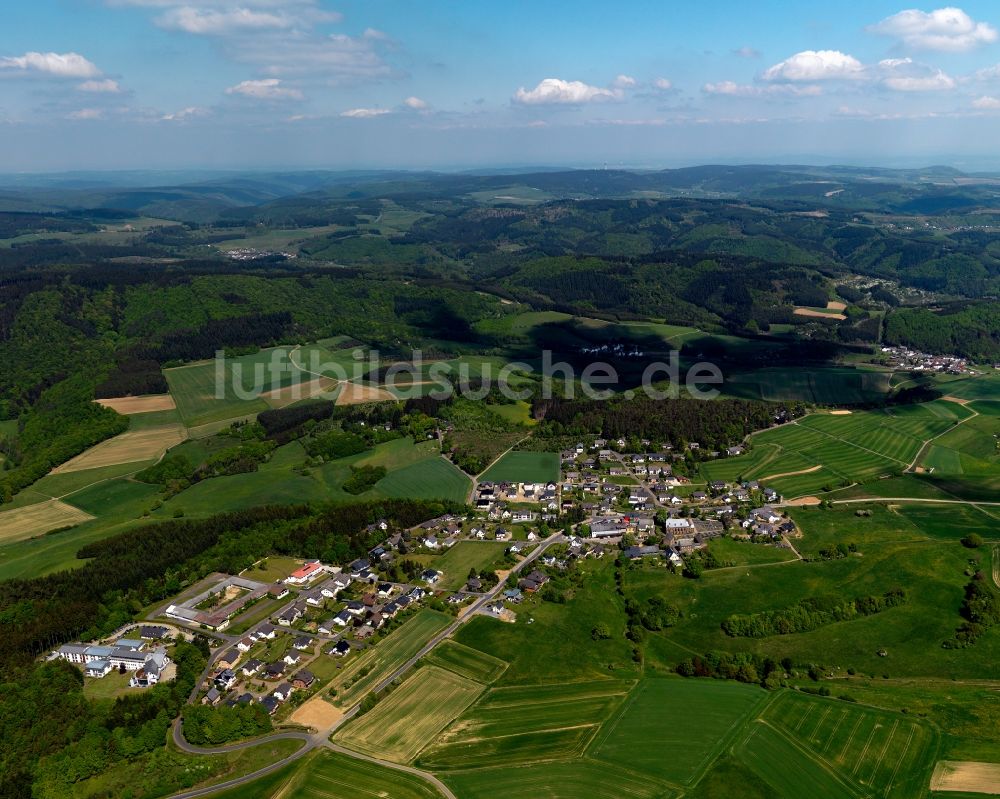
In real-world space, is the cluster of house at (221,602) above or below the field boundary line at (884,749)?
above

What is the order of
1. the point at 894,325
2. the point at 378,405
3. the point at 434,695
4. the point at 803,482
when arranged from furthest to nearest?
1. the point at 894,325
2. the point at 378,405
3. the point at 803,482
4. the point at 434,695

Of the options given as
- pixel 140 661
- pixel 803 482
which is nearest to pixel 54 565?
pixel 140 661

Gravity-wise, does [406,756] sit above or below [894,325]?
below

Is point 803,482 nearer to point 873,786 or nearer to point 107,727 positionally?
point 873,786

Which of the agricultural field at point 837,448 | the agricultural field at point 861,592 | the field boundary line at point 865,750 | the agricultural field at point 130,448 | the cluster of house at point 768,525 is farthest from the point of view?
the agricultural field at point 130,448

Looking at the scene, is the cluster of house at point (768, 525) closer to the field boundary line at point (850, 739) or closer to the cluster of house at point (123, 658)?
the field boundary line at point (850, 739)

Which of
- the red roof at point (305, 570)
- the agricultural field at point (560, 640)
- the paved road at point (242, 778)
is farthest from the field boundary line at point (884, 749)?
the red roof at point (305, 570)

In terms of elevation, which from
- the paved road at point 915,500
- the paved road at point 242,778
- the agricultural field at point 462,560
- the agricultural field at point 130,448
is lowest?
the paved road at point 242,778

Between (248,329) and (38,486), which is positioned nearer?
(38,486)
